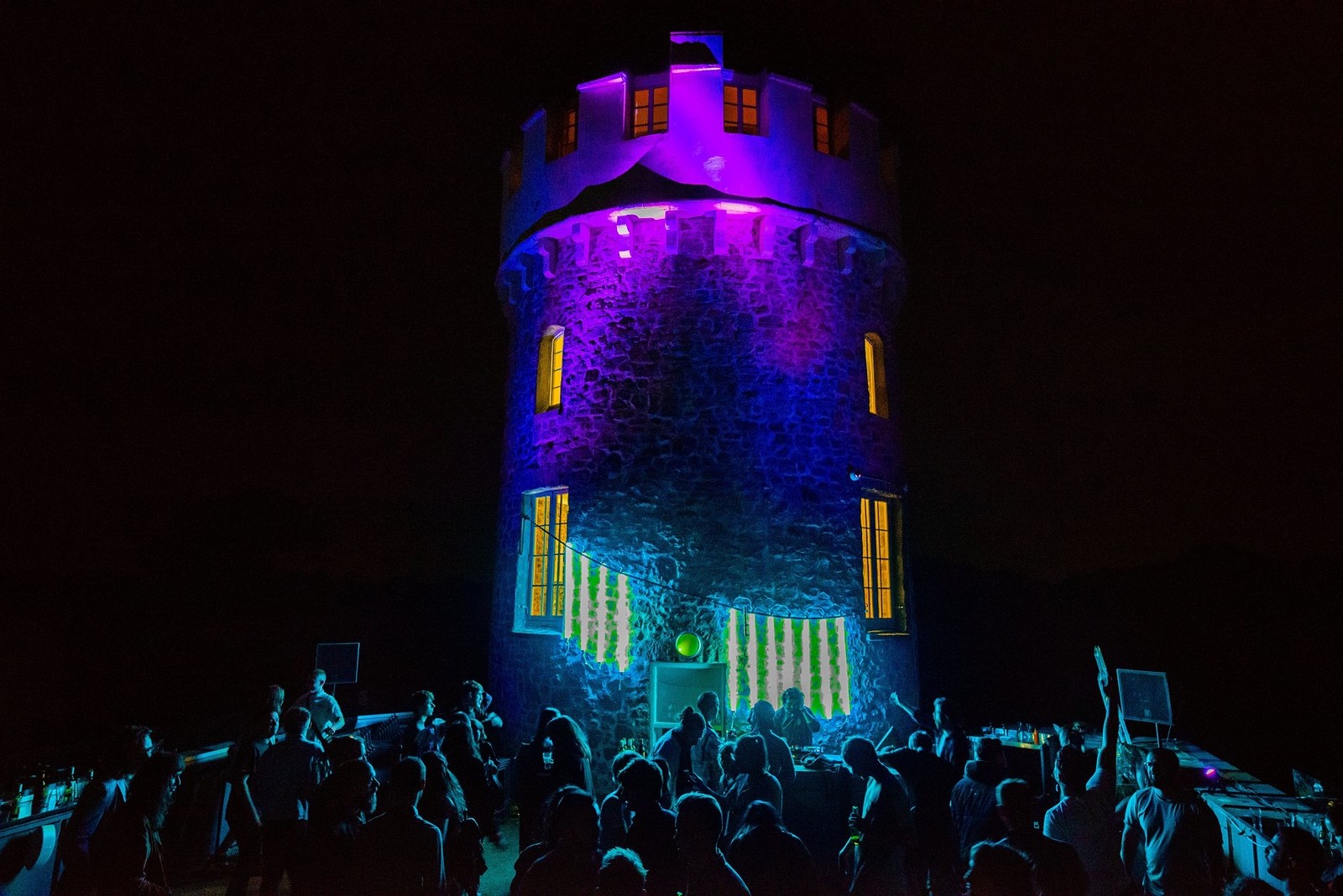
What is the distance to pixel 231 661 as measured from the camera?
23.3 metres

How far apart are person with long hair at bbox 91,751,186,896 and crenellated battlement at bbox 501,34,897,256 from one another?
9.02m

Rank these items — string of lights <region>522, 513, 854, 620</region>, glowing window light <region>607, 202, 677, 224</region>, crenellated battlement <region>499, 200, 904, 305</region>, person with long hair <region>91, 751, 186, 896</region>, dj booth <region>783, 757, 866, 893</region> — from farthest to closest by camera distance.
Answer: crenellated battlement <region>499, 200, 904, 305</region>, glowing window light <region>607, 202, 677, 224</region>, string of lights <region>522, 513, 854, 620</region>, dj booth <region>783, 757, 866, 893</region>, person with long hair <region>91, 751, 186, 896</region>

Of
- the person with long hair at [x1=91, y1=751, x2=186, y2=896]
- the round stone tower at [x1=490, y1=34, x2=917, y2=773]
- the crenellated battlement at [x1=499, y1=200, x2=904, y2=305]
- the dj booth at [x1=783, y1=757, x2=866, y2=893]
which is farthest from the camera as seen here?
the crenellated battlement at [x1=499, y1=200, x2=904, y2=305]

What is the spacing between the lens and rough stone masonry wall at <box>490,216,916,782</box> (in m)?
10.4

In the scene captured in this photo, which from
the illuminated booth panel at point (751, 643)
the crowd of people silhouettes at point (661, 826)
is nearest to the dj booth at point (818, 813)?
the crowd of people silhouettes at point (661, 826)

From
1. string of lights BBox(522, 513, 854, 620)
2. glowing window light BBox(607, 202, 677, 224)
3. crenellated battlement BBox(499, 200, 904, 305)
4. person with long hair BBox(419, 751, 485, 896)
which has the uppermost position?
glowing window light BBox(607, 202, 677, 224)

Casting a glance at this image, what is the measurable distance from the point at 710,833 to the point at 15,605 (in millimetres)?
28345

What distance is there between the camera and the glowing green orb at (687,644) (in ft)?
33.3

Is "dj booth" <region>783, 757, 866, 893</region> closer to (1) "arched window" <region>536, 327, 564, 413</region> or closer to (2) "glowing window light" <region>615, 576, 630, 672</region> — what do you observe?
(2) "glowing window light" <region>615, 576, 630, 672</region>

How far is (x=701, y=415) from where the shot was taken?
35.8 ft

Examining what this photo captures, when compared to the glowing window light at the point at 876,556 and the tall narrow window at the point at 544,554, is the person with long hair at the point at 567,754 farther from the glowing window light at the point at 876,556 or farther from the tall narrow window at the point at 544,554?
the glowing window light at the point at 876,556

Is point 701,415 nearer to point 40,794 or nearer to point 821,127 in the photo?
point 821,127

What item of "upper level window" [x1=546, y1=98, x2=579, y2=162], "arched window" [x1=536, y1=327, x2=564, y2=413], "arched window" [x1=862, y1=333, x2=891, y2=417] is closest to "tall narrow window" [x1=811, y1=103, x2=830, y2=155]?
"arched window" [x1=862, y1=333, x2=891, y2=417]

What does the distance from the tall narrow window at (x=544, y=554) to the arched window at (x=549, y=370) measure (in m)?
1.55
